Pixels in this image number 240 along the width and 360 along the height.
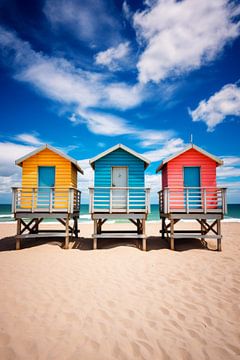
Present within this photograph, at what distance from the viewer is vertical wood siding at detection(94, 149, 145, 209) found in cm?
1155

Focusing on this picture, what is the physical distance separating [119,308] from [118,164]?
7.80m

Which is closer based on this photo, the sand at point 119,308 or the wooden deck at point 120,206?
the sand at point 119,308

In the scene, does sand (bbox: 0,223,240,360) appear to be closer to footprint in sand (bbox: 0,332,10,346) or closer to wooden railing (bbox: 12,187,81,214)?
footprint in sand (bbox: 0,332,10,346)

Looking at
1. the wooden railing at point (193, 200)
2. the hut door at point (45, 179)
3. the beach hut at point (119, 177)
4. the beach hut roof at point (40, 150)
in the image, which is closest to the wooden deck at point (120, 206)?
the beach hut at point (119, 177)

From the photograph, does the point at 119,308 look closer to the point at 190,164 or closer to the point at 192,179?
the point at 192,179

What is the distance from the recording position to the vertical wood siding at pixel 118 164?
1155 cm

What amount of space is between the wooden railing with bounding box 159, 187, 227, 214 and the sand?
2.51 metres

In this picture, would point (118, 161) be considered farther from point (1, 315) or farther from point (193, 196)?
point (1, 315)

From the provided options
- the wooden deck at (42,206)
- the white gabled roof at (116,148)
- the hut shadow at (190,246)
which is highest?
the white gabled roof at (116,148)

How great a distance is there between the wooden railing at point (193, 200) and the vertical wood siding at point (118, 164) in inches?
69.6

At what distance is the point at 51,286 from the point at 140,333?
11.2 feet

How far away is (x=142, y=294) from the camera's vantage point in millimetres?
5879

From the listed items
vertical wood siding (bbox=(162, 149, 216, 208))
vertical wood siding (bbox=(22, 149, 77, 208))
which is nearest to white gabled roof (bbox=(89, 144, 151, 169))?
vertical wood siding (bbox=(162, 149, 216, 208))

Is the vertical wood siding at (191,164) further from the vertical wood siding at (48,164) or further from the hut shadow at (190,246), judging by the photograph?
the vertical wood siding at (48,164)
